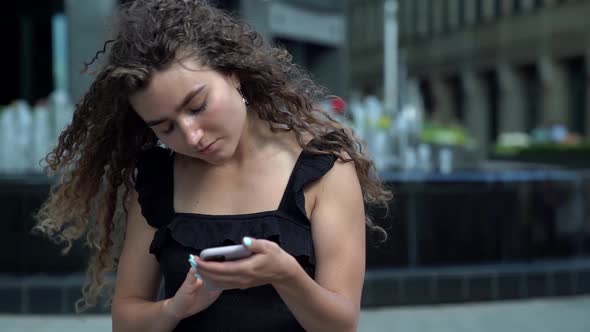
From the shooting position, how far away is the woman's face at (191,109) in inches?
68.4

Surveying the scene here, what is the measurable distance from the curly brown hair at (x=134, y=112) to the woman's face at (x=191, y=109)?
0.09 feet

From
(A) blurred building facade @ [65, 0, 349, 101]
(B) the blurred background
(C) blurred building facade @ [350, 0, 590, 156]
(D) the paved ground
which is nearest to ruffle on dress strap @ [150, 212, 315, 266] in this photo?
(B) the blurred background

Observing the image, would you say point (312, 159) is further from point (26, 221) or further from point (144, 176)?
point (26, 221)

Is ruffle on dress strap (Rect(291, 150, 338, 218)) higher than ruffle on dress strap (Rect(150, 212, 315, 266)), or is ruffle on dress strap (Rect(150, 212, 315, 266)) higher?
ruffle on dress strap (Rect(291, 150, 338, 218))

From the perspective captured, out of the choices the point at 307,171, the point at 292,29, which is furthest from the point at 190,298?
the point at 292,29

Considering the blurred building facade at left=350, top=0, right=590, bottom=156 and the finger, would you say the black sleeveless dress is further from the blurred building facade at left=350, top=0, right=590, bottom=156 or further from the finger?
the blurred building facade at left=350, top=0, right=590, bottom=156

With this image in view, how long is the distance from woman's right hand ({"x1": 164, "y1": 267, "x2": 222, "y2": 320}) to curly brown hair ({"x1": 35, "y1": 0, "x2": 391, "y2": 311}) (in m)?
0.41

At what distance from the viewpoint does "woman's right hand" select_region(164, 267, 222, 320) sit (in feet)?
5.52

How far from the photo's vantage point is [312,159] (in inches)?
74.8

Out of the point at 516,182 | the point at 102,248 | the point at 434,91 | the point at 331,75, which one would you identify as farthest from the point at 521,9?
the point at 102,248

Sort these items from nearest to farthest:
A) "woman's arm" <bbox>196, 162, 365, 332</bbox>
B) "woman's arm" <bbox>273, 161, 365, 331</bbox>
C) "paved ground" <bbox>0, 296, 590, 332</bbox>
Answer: "woman's arm" <bbox>196, 162, 365, 332</bbox>, "woman's arm" <bbox>273, 161, 365, 331</bbox>, "paved ground" <bbox>0, 296, 590, 332</bbox>

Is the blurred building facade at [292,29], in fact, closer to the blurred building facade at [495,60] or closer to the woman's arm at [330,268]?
the woman's arm at [330,268]

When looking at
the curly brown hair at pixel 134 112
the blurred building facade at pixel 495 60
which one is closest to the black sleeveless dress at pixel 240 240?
the curly brown hair at pixel 134 112

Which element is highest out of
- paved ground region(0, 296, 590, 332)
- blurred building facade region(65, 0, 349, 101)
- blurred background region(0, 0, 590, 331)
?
blurred building facade region(65, 0, 349, 101)
